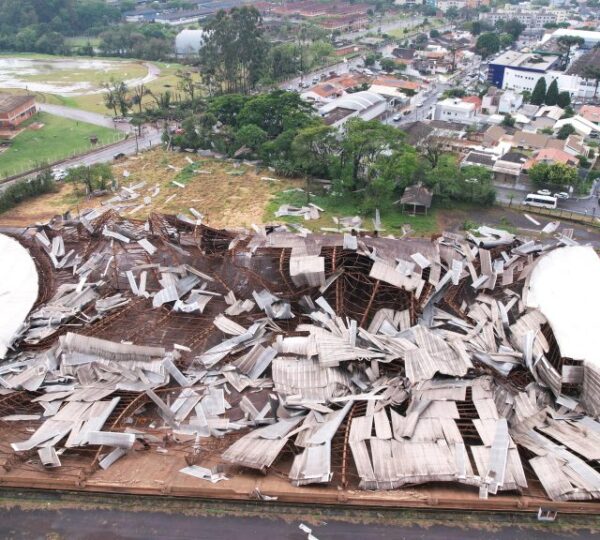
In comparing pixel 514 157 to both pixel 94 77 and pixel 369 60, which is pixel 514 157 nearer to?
pixel 369 60

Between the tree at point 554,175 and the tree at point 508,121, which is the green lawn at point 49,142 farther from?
the tree at point 508,121

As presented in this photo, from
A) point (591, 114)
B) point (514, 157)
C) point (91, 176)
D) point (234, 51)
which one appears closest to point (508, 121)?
point (591, 114)

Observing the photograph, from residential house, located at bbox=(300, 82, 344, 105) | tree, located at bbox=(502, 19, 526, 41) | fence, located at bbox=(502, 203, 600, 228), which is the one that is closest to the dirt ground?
fence, located at bbox=(502, 203, 600, 228)

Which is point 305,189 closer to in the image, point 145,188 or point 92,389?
point 145,188

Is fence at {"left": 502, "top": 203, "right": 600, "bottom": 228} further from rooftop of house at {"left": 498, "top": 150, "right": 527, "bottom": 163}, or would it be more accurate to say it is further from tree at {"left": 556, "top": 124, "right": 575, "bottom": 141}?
tree at {"left": 556, "top": 124, "right": 575, "bottom": 141}

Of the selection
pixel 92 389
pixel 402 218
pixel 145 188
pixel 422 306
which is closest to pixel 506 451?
pixel 422 306

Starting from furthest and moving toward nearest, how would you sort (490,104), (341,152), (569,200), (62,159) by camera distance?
(490,104) < (62,159) < (341,152) < (569,200)
